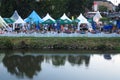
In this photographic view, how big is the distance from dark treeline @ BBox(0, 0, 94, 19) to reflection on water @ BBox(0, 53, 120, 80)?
26.3m

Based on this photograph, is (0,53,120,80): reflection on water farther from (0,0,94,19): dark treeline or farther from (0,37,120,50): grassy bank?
(0,0,94,19): dark treeline

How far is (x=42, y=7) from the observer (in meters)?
63.6

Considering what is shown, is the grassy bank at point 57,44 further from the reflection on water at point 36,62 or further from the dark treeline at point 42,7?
the dark treeline at point 42,7

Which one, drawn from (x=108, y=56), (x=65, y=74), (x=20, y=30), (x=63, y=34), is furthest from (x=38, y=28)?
(x=65, y=74)

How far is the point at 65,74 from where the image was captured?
86.3 ft

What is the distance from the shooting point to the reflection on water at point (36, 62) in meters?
27.2

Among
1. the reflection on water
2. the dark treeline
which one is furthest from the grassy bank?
the dark treeline

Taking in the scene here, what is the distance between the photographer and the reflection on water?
2719 cm

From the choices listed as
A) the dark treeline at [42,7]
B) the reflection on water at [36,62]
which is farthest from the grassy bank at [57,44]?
the dark treeline at [42,7]

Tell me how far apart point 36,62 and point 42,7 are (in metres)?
32.9

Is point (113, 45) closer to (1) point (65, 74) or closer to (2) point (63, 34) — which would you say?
(2) point (63, 34)

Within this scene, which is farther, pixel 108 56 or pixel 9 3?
pixel 9 3

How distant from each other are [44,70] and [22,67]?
234cm

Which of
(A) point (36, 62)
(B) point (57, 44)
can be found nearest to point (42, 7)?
(B) point (57, 44)
